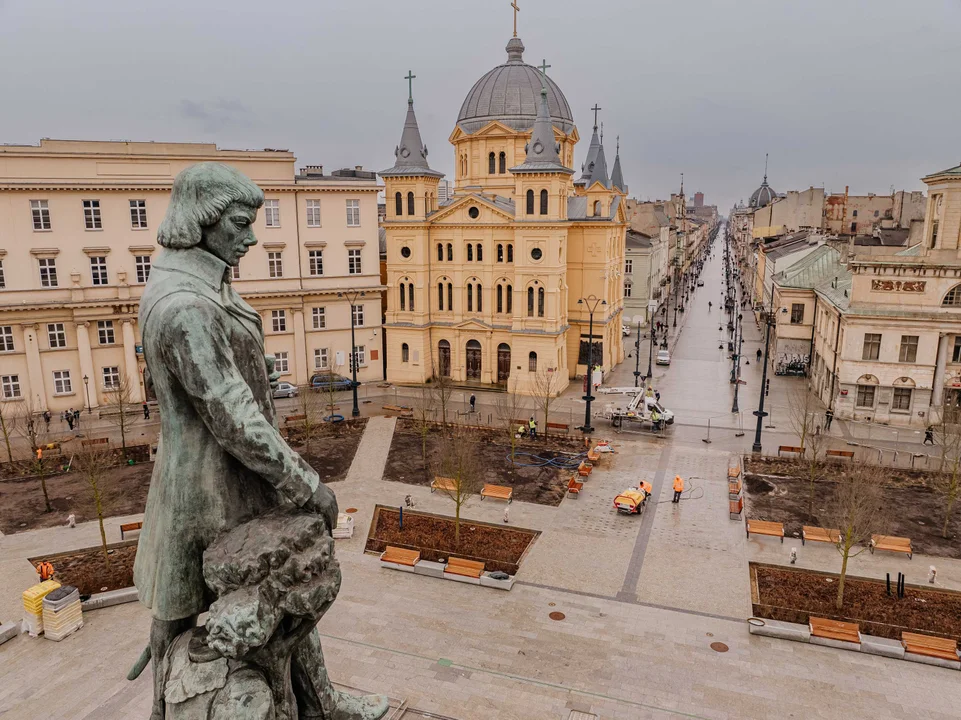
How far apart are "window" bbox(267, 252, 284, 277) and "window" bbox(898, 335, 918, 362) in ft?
123

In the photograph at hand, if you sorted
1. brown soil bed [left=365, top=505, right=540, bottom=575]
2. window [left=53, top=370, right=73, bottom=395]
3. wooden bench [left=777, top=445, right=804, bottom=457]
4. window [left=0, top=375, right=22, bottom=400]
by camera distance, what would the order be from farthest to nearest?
1. window [left=53, top=370, right=73, bottom=395]
2. window [left=0, top=375, right=22, bottom=400]
3. wooden bench [left=777, top=445, right=804, bottom=457]
4. brown soil bed [left=365, top=505, right=540, bottom=575]

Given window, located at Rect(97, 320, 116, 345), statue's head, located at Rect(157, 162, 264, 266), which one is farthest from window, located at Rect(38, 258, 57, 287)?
statue's head, located at Rect(157, 162, 264, 266)

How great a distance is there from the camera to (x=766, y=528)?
24.5 m

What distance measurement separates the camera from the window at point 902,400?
1542 inches

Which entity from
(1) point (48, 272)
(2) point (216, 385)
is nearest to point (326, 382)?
(1) point (48, 272)

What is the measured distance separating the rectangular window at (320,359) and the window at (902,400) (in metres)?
35.1

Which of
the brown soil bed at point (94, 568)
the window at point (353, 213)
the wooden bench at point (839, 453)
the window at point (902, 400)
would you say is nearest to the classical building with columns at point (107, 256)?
the window at point (353, 213)

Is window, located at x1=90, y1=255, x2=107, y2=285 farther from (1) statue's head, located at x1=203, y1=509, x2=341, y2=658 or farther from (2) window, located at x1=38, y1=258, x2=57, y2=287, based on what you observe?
(1) statue's head, located at x1=203, y1=509, x2=341, y2=658

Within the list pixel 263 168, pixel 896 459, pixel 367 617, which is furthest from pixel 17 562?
pixel 896 459

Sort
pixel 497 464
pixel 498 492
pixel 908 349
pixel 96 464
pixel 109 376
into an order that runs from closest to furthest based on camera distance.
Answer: pixel 96 464 → pixel 498 492 → pixel 497 464 → pixel 908 349 → pixel 109 376

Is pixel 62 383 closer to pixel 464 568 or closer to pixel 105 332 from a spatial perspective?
pixel 105 332

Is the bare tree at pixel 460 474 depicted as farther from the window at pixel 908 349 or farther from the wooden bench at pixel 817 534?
the window at pixel 908 349

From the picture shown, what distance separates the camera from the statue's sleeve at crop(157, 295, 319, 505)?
4.96 meters

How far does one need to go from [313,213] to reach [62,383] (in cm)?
1820
